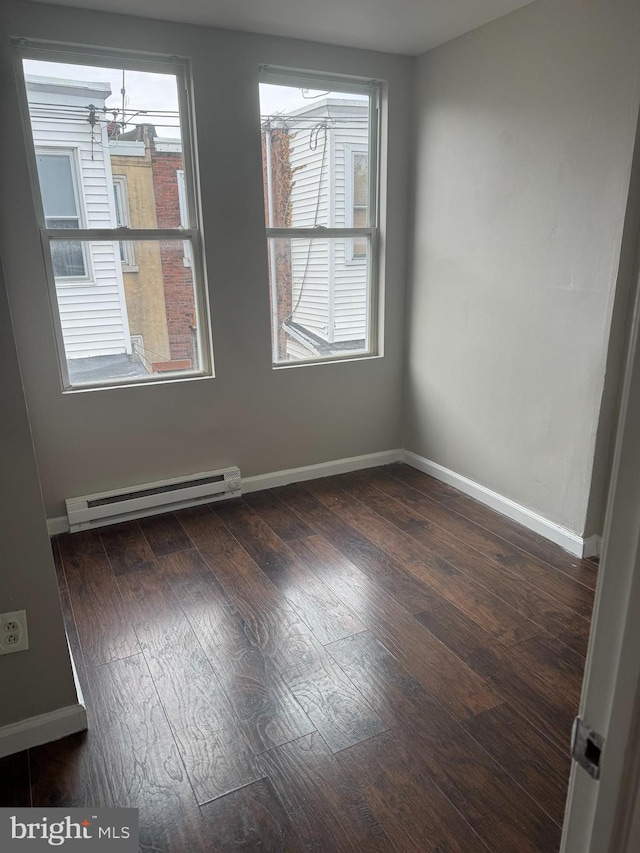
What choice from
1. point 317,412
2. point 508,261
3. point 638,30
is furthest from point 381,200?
point 638,30

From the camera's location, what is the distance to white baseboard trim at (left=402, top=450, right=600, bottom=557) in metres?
2.88

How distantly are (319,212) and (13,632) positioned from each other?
2.84 metres

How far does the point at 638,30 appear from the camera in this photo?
7.47 feet

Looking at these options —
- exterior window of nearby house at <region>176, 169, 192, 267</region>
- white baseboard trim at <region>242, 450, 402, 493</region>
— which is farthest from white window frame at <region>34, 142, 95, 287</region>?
white baseboard trim at <region>242, 450, 402, 493</region>

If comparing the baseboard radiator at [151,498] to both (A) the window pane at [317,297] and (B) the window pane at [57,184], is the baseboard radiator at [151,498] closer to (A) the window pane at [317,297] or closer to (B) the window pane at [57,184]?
(A) the window pane at [317,297]

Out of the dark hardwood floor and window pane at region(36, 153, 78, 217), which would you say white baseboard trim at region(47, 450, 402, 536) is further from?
window pane at region(36, 153, 78, 217)

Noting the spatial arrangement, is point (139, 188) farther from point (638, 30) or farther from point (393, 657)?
point (393, 657)

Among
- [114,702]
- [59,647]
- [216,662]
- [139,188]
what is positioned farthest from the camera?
[139,188]

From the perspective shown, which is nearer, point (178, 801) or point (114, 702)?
point (178, 801)

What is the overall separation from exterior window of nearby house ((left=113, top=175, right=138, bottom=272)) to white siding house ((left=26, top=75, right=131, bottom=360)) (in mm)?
23

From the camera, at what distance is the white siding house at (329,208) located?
3465 millimetres

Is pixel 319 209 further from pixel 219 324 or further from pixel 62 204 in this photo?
pixel 62 204

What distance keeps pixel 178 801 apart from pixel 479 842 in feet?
2.71

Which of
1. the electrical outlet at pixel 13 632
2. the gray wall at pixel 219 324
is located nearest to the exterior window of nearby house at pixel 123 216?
the gray wall at pixel 219 324
